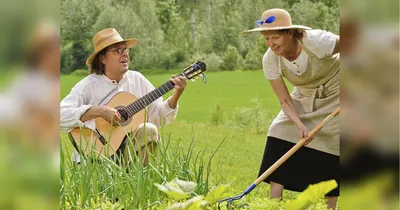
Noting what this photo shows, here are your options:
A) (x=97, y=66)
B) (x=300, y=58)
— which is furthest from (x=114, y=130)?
(x=300, y=58)

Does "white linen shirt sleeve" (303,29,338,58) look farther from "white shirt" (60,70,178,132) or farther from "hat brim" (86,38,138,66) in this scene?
"hat brim" (86,38,138,66)

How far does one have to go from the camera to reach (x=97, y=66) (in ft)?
9.39

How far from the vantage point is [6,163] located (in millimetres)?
1057

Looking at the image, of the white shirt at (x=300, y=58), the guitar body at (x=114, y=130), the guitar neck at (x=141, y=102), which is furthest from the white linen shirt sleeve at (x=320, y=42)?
the guitar body at (x=114, y=130)

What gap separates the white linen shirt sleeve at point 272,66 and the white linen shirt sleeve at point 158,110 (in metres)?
0.41

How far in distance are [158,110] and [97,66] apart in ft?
1.10

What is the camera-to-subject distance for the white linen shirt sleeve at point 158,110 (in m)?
2.73

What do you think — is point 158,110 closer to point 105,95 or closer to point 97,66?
point 105,95

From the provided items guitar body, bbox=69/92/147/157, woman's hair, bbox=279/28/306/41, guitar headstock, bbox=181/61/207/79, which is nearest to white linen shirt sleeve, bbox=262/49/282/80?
woman's hair, bbox=279/28/306/41

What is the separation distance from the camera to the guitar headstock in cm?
264

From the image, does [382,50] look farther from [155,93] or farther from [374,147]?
[155,93]

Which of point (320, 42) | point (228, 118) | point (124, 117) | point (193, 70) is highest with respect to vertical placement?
point (320, 42)

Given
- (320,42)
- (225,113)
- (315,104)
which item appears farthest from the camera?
(225,113)

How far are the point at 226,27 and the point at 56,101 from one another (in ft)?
6.22
